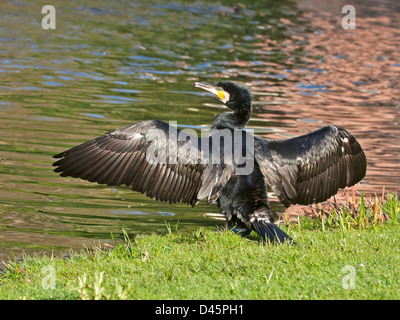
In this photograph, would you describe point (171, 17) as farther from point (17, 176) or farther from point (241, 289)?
point (241, 289)

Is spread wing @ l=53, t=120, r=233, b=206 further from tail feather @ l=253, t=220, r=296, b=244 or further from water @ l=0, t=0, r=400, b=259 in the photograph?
water @ l=0, t=0, r=400, b=259

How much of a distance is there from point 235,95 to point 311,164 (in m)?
1.21

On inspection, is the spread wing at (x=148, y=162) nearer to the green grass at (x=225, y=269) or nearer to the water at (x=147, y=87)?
the green grass at (x=225, y=269)

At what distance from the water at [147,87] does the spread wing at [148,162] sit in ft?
3.78

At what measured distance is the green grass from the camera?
19.0 ft

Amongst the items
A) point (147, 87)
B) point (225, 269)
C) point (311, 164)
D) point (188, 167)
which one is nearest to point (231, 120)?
point (188, 167)

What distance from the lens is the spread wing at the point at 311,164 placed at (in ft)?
25.8

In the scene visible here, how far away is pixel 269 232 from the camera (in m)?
7.31

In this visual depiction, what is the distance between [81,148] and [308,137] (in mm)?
2660

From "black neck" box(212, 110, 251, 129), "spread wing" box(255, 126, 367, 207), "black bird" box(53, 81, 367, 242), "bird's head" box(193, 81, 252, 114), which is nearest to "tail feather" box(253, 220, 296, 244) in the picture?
"black bird" box(53, 81, 367, 242)

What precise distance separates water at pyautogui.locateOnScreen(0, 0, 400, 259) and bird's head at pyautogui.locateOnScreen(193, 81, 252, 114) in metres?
1.85

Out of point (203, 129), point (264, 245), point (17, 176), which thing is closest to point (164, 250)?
point (264, 245)

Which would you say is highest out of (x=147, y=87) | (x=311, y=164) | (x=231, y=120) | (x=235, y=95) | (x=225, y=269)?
(x=235, y=95)

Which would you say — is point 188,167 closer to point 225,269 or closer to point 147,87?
point 225,269
